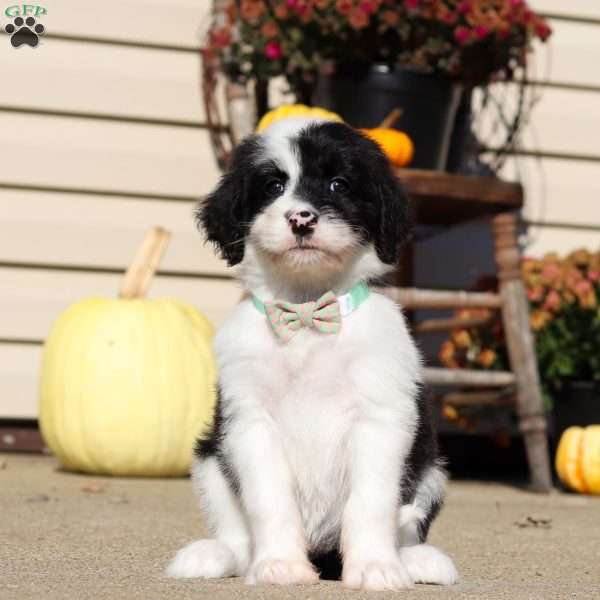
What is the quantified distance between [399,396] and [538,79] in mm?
3978

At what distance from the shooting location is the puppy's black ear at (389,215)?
9.41 ft

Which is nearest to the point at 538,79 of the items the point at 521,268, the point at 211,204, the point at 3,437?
the point at 521,268

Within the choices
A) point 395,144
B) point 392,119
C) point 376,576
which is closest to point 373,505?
point 376,576

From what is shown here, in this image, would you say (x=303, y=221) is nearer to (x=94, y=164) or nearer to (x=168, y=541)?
(x=168, y=541)

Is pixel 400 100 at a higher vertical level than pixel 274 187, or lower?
lower

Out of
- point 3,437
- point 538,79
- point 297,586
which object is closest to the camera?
point 297,586

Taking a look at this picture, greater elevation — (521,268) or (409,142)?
(409,142)

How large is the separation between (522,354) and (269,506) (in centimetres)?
264

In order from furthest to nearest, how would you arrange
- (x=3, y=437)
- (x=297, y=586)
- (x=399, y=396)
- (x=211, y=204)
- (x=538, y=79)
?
(x=538, y=79) → (x=3, y=437) → (x=211, y=204) → (x=399, y=396) → (x=297, y=586)

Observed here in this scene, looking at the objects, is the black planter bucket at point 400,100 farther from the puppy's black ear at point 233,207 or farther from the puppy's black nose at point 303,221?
the puppy's black nose at point 303,221

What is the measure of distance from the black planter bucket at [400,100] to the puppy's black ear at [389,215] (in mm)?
2260

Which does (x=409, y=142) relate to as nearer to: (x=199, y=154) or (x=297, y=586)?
(x=199, y=154)

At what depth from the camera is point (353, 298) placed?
2.84 meters

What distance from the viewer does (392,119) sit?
4.96 m
